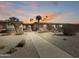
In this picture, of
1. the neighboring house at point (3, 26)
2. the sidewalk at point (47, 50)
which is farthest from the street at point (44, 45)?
the neighboring house at point (3, 26)

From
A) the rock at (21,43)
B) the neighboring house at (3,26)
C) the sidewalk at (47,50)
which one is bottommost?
the sidewalk at (47,50)

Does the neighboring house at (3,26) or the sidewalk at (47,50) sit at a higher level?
the neighboring house at (3,26)

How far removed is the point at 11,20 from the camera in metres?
3.39

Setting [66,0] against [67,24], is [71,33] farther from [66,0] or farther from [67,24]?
[66,0]

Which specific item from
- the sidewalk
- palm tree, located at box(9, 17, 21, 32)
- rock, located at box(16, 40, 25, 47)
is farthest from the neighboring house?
the sidewalk

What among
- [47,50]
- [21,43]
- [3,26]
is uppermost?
[3,26]

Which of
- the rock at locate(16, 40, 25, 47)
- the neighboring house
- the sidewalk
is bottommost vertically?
the sidewalk

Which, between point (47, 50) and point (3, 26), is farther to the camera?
point (3, 26)

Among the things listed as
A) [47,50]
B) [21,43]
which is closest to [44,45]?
[47,50]

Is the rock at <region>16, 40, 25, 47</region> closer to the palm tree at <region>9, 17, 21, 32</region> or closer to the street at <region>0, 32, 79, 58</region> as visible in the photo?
the street at <region>0, 32, 79, 58</region>

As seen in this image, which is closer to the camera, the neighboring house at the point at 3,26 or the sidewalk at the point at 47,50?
the sidewalk at the point at 47,50

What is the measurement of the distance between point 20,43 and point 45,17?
2.68 feet

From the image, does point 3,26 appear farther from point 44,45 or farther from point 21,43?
point 44,45

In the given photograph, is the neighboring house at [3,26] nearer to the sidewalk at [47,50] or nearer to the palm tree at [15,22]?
the palm tree at [15,22]
